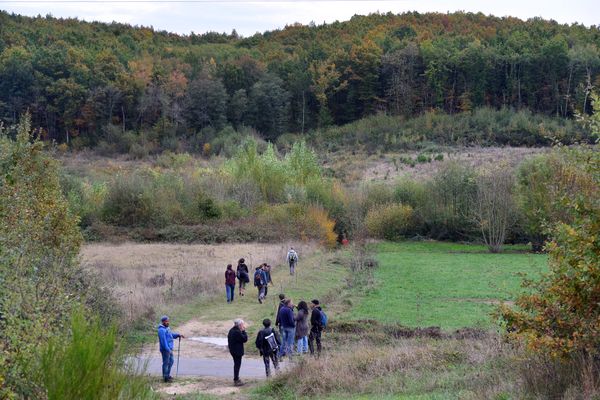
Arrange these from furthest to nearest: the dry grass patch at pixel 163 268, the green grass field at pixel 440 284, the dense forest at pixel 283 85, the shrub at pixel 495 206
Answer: the dense forest at pixel 283 85 < the shrub at pixel 495 206 < the dry grass patch at pixel 163 268 < the green grass field at pixel 440 284

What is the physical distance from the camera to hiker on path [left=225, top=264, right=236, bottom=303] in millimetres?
28328

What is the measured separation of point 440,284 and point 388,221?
25.8m

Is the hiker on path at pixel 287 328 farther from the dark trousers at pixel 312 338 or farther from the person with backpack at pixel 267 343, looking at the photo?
the person with backpack at pixel 267 343

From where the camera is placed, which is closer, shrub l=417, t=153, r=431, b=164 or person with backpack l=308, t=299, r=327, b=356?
person with backpack l=308, t=299, r=327, b=356

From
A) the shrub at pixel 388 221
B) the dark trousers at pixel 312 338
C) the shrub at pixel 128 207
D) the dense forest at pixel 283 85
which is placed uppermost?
the dense forest at pixel 283 85

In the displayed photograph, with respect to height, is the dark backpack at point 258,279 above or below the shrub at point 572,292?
below

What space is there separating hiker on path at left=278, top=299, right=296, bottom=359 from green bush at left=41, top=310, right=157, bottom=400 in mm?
11560

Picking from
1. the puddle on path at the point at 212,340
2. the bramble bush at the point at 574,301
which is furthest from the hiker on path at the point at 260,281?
the bramble bush at the point at 574,301

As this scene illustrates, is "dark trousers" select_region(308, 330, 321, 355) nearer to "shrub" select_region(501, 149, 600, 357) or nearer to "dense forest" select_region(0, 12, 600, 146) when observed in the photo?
"shrub" select_region(501, 149, 600, 357)

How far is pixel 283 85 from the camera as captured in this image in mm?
111625

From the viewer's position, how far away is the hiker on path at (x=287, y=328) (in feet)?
66.3

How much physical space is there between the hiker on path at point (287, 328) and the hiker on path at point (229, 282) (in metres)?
8.08

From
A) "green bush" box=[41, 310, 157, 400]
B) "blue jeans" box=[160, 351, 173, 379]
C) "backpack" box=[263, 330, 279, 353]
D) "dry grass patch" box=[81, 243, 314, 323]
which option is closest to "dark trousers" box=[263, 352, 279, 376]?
"backpack" box=[263, 330, 279, 353]

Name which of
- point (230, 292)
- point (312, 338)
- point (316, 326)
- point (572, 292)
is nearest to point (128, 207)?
point (230, 292)
